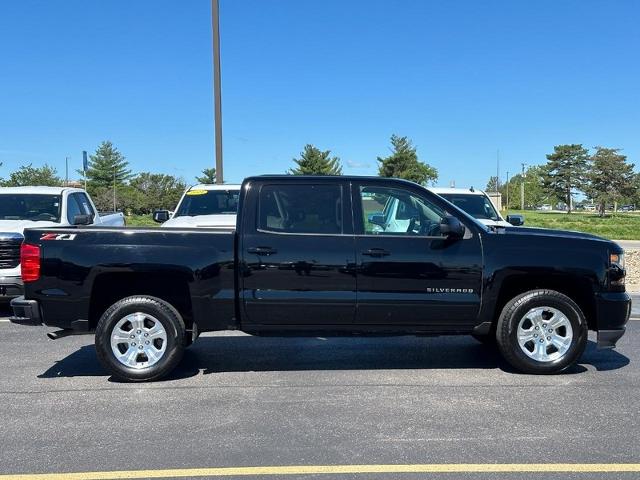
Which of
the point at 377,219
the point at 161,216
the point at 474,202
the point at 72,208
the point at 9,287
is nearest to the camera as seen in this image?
the point at 377,219

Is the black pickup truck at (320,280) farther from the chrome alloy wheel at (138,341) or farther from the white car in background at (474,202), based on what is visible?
the white car in background at (474,202)

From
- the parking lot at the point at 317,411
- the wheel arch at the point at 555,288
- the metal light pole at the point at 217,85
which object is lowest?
the parking lot at the point at 317,411

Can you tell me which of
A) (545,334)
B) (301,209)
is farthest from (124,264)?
(545,334)

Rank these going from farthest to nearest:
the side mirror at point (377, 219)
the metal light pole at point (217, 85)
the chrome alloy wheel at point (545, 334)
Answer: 1. the metal light pole at point (217, 85)
2. the side mirror at point (377, 219)
3. the chrome alloy wheel at point (545, 334)

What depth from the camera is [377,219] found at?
5867mm

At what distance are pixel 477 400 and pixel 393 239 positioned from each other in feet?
5.13

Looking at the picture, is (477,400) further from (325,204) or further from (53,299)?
(53,299)

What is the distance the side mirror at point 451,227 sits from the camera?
5379 mm

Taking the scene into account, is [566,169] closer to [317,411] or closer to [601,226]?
[601,226]

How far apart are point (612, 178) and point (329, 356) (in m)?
55.4

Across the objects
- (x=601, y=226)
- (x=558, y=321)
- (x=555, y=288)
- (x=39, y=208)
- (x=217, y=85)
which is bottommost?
(x=558, y=321)

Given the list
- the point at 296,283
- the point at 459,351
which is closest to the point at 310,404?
the point at 296,283

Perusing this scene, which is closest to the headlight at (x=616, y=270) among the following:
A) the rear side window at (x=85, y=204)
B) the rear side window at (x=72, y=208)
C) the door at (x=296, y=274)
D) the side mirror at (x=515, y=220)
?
the door at (x=296, y=274)

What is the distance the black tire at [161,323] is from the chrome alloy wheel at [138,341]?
0.11 feet
